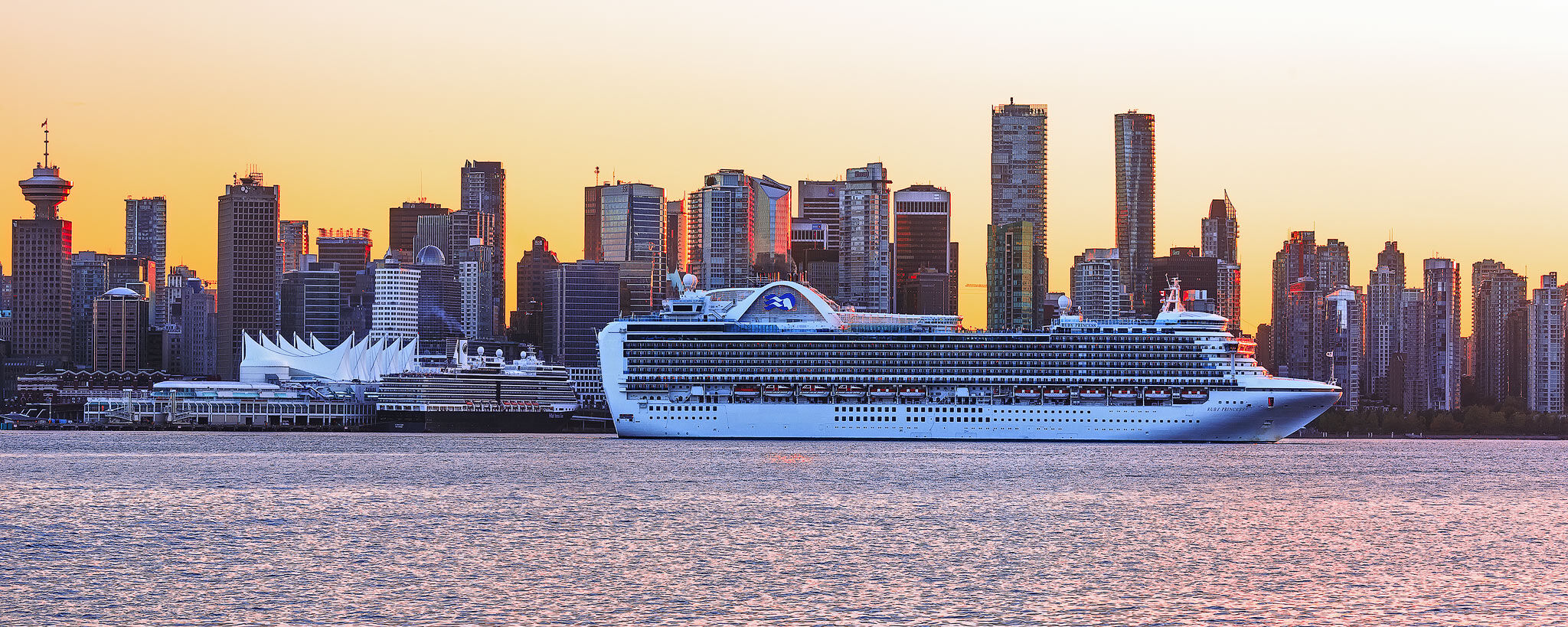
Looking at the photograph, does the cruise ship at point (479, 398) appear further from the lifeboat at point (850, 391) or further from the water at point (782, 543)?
the water at point (782, 543)

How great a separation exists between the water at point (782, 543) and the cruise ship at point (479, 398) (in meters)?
64.5

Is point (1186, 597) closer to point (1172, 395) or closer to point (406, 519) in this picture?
point (406, 519)

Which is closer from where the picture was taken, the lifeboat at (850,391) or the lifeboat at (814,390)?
the lifeboat at (850,391)

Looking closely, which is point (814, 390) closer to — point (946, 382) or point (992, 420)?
point (946, 382)

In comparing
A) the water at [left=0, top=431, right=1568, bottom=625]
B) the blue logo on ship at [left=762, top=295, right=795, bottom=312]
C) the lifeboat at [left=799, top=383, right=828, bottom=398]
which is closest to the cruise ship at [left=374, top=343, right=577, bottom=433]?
the blue logo on ship at [left=762, top=295, right=795, bottom=312]

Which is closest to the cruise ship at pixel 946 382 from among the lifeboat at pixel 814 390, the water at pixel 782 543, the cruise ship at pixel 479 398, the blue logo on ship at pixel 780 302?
the lifeboat at pixel 814 390

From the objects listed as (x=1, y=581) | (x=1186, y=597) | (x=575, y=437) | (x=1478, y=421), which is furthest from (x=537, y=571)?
(x=1478, y=421)

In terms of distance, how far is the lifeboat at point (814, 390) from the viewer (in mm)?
102250

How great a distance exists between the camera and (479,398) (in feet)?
502

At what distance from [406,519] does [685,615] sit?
20.8 metres

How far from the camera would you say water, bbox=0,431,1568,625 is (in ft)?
115

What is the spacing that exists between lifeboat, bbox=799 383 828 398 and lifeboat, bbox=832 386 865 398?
59 centimetres

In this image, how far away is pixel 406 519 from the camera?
173 feet

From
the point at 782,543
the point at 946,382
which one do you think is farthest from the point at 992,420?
the point at 782,543
